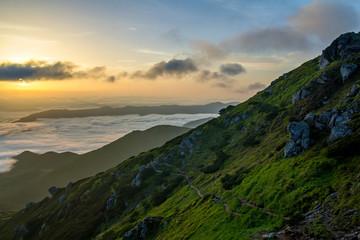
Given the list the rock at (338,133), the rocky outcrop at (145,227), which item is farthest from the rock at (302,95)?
the rocky outcrop at (145,227)

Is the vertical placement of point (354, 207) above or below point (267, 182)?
above

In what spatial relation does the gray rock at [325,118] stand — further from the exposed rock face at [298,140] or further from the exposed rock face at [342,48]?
the exposed rock face at [342,48]

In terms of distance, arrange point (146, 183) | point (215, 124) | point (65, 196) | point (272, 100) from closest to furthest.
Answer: point (146, 183), point (272, 100), point (215, 124), point (65, 196)

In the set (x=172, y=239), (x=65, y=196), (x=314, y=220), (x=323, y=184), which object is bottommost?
(x=65, y=196)

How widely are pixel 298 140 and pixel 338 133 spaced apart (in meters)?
9.51

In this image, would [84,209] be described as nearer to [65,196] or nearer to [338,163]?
[65,196]

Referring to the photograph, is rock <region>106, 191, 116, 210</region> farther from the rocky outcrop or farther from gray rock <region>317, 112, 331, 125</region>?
gray rock <region>317, 112, 331, 125</region>

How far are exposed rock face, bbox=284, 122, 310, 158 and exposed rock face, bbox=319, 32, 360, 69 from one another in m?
83.3

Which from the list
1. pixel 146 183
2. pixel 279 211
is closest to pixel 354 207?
pixel 279 211

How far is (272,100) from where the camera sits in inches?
5605

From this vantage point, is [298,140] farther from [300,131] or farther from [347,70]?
[347,70]

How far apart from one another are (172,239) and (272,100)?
122138 mm

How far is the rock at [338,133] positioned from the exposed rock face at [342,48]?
8719 centimetres

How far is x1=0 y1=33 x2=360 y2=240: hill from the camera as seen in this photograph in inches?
1281
